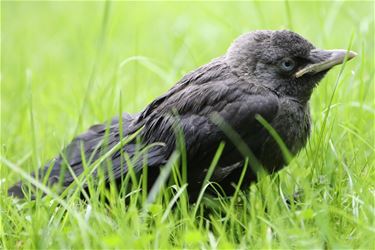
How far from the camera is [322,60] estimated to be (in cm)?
419

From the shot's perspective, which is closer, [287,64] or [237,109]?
[237,109]

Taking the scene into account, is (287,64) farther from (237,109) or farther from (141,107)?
(141,107)

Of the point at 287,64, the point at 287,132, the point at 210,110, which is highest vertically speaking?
the point at 287,64

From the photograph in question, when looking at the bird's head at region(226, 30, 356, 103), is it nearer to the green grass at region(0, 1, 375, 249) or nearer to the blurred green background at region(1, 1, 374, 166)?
the green grass at region(0, 1, 375, 249)

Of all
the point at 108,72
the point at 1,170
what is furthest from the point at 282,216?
the point at 108,72

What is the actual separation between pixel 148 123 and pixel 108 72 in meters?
2.64

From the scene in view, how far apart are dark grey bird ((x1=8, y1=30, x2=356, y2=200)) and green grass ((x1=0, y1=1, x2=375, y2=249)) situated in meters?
0.17

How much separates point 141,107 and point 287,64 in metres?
1.87

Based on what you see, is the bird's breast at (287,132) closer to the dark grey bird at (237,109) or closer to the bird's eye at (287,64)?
the dark grey bird at (237,109)

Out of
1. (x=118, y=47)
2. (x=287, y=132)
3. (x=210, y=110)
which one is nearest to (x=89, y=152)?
(x=210, y=110)

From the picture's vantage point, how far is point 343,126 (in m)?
4.34

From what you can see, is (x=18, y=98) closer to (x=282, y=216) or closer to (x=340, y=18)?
(x=282, y=216)

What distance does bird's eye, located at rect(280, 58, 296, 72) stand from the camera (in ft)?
13.8

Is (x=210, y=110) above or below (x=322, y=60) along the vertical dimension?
below
